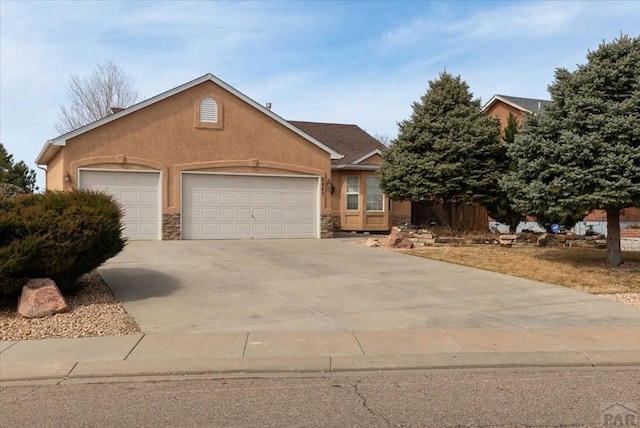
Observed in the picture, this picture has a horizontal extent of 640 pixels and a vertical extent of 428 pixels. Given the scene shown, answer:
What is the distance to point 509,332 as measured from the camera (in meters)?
7.40

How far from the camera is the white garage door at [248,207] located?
19.1 metres

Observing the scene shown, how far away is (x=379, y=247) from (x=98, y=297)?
9.99 m

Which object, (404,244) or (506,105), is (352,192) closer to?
(404,244)

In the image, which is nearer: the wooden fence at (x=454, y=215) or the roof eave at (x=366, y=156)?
the wooden fence at (x=454, y=215)

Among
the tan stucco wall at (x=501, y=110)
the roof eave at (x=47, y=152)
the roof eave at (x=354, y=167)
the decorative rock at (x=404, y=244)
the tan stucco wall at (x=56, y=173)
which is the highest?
the tan stucco wall at (x=501, y=110)

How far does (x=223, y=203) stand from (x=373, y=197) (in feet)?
25.0

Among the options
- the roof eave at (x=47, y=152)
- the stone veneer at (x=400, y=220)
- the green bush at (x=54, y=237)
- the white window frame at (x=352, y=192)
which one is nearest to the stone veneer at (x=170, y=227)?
the roof eave at (x=47, y=152)

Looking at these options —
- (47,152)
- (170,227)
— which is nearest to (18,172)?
(47,152)

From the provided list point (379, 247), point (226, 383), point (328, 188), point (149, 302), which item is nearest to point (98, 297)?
point (149, 302)

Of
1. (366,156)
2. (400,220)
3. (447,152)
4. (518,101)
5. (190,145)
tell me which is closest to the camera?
(447,152)

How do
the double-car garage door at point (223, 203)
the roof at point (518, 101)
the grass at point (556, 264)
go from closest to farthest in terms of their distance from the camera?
the grass at point (556, 264)
the double-car garage door at point (223, 203)
the roof at point (518, 101)

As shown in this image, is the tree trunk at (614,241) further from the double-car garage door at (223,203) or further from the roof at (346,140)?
the roof at (346,140)

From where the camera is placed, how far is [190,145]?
19.0 meters

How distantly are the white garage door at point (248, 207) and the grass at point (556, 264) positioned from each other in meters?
5.41
